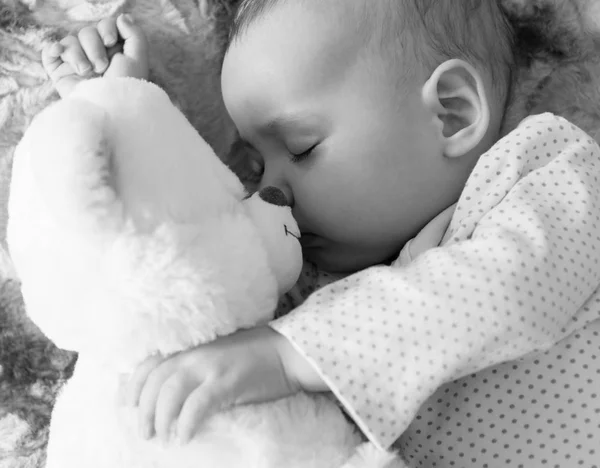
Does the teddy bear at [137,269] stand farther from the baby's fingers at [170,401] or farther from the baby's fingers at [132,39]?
the baby's fingers at [132,39]

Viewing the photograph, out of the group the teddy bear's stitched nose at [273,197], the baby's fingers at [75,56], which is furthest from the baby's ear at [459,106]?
the baby's fingers at [75,56]

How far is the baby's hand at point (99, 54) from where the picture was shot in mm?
1092

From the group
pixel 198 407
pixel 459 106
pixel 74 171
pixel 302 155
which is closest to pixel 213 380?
pixel 198 407

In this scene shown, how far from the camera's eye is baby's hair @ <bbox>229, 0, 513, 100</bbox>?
104cm

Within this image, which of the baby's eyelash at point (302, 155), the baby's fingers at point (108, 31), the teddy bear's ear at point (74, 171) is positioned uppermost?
the baby's fingers at point (108, 31)

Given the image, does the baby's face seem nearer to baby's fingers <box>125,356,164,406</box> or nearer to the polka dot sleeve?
the polka dot sleeve

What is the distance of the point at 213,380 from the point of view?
0.73 meters

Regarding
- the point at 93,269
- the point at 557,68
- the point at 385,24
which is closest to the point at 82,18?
the point at 385,24

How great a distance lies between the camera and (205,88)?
122 centimetres

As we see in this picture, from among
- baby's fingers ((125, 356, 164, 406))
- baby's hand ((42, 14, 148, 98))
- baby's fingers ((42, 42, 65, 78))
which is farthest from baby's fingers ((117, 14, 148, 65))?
baby's fingers ((125, 356, 164, 406))

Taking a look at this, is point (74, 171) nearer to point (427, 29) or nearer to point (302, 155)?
point (302, 155)

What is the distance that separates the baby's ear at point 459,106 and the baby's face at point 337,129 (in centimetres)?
2

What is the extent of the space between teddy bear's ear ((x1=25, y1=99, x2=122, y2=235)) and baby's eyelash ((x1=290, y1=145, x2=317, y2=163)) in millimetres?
426

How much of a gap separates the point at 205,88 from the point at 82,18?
24 cm
